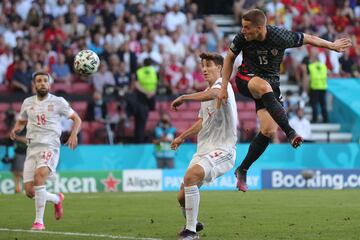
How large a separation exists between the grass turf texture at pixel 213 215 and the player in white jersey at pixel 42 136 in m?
0.60

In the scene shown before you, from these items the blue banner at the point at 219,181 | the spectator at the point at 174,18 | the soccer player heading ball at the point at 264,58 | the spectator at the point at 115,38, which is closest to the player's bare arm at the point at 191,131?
the soccer player heading ball at the point at 264,58

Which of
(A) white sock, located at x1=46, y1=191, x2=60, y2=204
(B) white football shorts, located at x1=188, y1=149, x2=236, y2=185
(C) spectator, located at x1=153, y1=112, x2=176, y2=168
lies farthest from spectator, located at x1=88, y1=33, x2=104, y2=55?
(B) white football shorts, located at x1=188, y1=149, x2=236, y2=185

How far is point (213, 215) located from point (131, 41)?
44.1ft

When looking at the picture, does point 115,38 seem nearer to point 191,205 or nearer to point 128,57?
point 128,57

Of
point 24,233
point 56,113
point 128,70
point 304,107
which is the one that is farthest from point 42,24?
point 24,233

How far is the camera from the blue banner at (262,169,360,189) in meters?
25.5

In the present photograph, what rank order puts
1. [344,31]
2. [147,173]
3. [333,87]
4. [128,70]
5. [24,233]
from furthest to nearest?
[344,31] < [333,87] < [128,70] < [147,173] < [24,233]

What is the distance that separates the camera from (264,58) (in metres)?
13.1

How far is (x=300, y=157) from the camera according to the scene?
2645cm

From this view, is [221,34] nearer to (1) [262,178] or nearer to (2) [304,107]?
(2) [304,107]

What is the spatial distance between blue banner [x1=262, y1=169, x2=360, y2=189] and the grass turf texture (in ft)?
10.9

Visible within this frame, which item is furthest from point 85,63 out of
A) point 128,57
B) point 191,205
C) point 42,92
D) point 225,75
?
point 128,57

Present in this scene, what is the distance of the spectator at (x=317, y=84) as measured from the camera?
1140 inches

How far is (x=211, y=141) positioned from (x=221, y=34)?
62.8 feet
